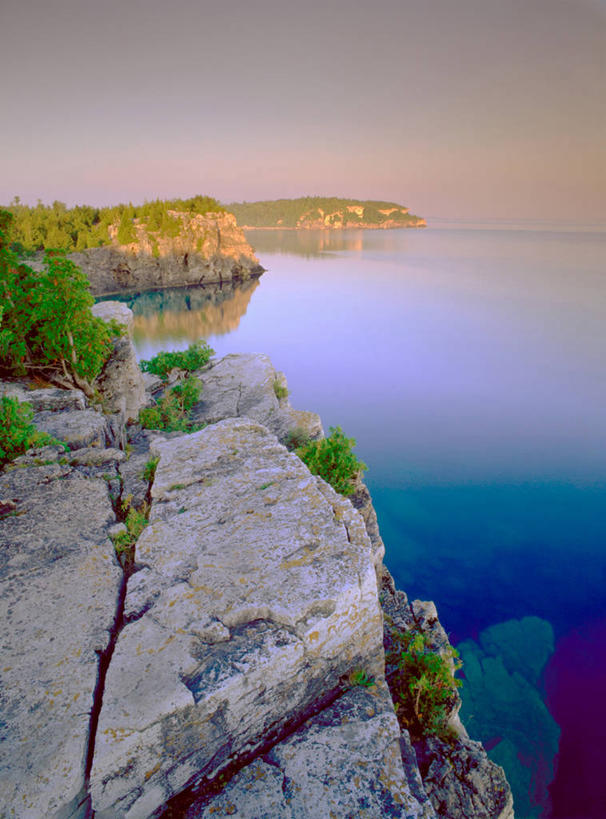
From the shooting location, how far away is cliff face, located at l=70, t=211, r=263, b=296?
77.1 metres

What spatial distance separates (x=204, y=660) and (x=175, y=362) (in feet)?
68.6

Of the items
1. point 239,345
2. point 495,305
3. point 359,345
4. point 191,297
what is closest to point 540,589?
point 359,345

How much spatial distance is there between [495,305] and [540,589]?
5133 cm

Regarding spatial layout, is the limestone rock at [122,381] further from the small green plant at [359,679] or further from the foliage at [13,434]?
the small green plant at [359,679]

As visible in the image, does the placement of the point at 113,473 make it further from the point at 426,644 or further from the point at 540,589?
the point at 540,589

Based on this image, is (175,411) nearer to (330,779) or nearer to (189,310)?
(330,779)

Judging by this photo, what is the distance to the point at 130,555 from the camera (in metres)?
6.72

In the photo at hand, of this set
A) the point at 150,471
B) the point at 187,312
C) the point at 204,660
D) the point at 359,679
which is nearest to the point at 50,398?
the point at 150,471

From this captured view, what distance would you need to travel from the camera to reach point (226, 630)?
5.16 m

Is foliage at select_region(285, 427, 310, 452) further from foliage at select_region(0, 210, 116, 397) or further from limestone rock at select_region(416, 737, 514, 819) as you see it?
limestone rock at select_region(416, 737, 514, 819)

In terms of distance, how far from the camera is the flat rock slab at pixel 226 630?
427cm

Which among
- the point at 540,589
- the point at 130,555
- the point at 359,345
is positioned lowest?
the point at 540,589

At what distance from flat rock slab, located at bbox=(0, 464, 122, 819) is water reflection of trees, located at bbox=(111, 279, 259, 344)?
160 feet

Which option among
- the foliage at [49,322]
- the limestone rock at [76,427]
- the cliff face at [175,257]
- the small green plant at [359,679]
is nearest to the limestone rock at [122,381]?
the foliage at [49,322]
